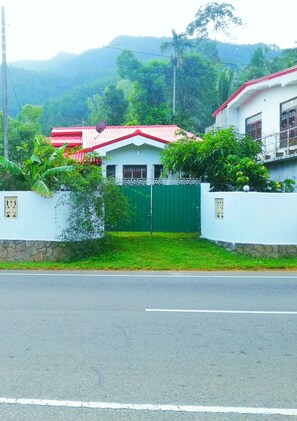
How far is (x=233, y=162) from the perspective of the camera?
1622cm

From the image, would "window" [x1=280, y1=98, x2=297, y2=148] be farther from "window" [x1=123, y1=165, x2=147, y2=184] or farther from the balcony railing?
"window" [x1=123, y1=165, x2=147, y2=184]

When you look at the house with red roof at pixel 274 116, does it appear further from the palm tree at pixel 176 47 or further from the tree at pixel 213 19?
the tree at pixel 213 19

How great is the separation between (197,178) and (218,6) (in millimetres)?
A: 53183

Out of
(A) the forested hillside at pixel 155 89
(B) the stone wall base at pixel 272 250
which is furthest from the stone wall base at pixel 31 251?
(A) the forested hillside at pixel 155 89

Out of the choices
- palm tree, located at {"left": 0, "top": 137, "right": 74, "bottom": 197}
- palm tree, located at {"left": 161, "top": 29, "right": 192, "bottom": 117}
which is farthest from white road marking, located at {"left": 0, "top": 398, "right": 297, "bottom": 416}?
palm tree, located at {"left": 161, "top": 29, "right": 192, "bottom": 117}

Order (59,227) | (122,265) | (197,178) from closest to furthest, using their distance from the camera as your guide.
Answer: (122,265)
(59,227)
(197,178)

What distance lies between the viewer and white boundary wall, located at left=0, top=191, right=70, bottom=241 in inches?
516

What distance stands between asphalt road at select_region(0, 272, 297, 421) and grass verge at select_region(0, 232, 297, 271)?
2806mm

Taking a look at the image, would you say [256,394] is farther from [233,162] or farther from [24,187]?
[233,162]

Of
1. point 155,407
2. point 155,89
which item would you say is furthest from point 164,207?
point 155,89

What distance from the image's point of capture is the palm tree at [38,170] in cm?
1282

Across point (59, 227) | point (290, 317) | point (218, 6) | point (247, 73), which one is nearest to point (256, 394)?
point (290, 317)

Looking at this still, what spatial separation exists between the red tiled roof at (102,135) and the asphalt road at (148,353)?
44.3ft

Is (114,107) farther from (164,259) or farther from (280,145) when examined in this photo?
(164,259)
